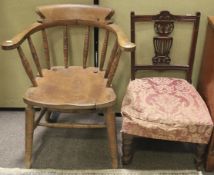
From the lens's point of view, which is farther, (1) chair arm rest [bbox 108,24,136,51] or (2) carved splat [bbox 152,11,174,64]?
(2) carved splat [bbox 152,11,174,64]

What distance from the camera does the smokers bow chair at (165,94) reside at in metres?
1.57

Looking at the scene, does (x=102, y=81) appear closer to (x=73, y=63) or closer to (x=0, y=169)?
(x=73, y=63)

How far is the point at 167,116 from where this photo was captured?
157 centimetres

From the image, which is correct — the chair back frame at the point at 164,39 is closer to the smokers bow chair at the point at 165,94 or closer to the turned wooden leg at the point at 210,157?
the smokers bow chair at the point at 165,94

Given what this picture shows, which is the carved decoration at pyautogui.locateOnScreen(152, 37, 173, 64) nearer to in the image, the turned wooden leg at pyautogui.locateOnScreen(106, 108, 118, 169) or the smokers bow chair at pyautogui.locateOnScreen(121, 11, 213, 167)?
the smokers bow chair at pyautogui.locateOnScreen(121, 11, 213, 167)

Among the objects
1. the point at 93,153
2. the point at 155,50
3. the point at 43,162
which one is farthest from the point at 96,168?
the point at 155,50

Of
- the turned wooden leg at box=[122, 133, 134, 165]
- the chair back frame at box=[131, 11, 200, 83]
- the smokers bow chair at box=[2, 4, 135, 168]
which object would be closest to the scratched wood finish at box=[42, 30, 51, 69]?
the smokers bow chair at box=[2, 4, 135, 168]

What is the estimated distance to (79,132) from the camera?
2.10 m

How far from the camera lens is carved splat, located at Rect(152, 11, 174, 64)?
1842 mm

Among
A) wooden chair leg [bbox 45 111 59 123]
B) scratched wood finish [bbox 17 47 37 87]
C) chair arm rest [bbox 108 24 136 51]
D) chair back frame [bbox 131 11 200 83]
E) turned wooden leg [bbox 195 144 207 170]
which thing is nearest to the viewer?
chair arm rest [bbox 108 24 136 51]

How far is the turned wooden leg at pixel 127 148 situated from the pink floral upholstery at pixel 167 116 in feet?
0.20

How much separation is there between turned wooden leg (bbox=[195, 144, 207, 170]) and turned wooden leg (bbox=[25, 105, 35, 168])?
946 mm

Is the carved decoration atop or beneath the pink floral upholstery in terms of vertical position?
atop

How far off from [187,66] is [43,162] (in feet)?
3.59
